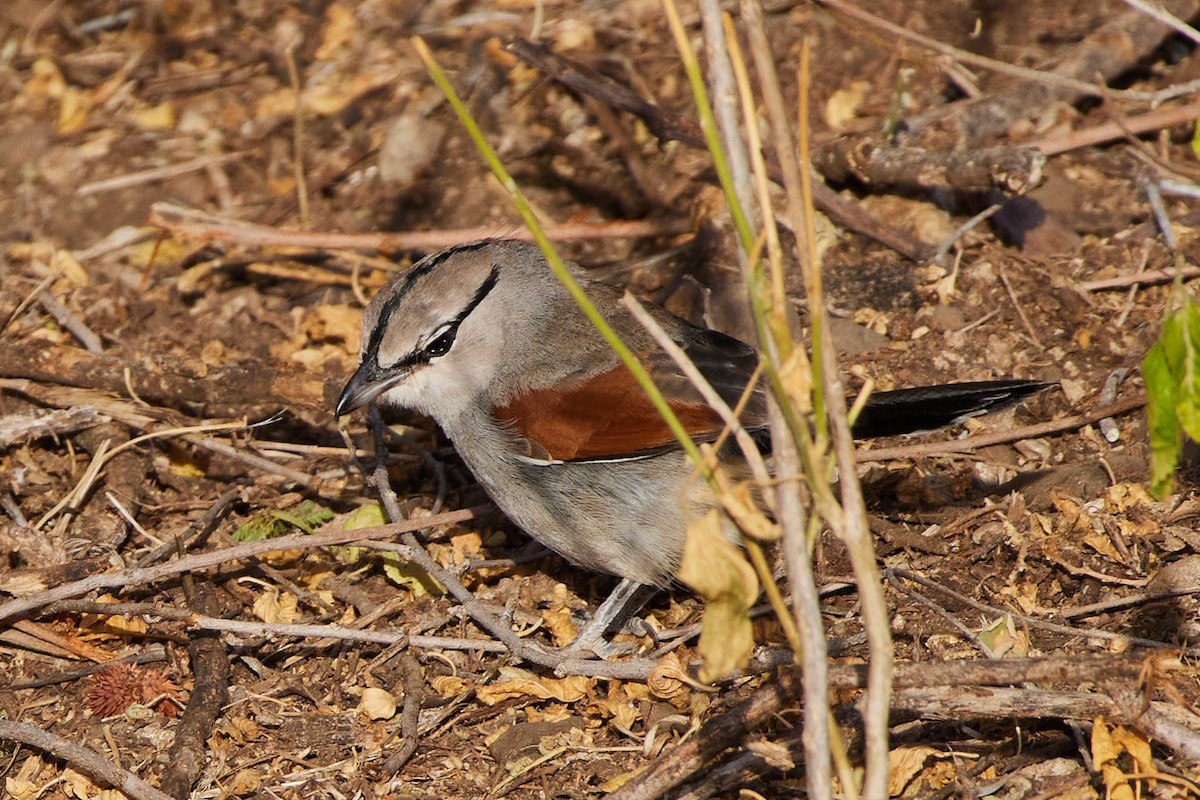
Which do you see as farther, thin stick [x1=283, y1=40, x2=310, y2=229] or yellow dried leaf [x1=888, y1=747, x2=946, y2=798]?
thin stick [x1=283, y1=40, x2=310, y2=229]

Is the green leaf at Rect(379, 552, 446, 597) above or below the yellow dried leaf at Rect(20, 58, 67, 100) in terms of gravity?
below

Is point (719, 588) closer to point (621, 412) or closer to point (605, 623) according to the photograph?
point (621, 412)

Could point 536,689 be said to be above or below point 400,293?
below

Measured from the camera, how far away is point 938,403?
4.08 meters

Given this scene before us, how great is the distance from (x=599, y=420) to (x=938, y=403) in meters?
1.17

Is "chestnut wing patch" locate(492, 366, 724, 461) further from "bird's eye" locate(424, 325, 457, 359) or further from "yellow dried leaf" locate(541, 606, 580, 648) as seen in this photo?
"yellow dried leaf" locate(541, 606, 580, 648)

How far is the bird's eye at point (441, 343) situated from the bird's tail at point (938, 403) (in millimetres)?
1594

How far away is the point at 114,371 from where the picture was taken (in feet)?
17.2

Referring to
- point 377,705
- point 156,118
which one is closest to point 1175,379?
point 377,705

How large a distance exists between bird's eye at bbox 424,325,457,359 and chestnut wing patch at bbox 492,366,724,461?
1.33ft

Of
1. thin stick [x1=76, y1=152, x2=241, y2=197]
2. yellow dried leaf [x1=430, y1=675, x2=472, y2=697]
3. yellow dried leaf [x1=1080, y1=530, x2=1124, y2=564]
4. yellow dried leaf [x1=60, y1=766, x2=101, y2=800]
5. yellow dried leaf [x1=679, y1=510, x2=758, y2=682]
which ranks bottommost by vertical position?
yellow dried leaf [x1=1080, y1=530, x2=1124, y2=564]

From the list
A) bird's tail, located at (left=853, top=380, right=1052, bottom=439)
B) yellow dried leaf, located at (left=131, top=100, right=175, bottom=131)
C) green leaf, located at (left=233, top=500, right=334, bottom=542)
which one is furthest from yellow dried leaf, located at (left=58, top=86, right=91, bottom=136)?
bird's tail, located at (left=853, top=380, right=1052, bottom=439)

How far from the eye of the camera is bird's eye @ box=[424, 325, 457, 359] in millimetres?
4660

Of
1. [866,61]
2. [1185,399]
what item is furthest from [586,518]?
[866,61]
